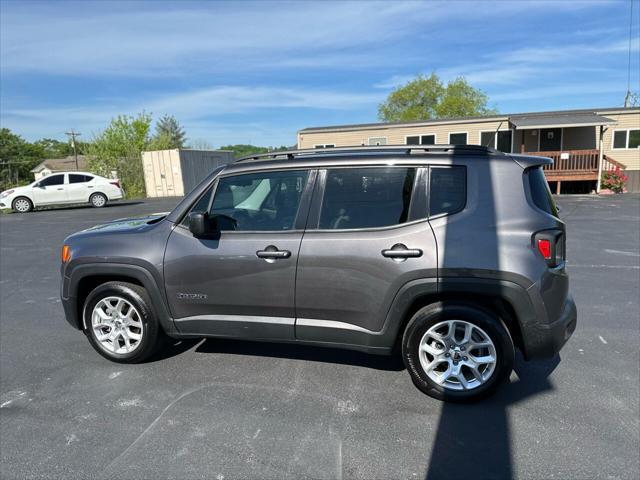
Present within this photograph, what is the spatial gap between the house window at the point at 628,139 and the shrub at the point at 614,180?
187 centimetres

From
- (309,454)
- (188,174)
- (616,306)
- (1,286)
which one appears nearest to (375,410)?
(309,454)

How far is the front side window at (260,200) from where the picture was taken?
363 centimetres

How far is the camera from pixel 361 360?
4047 mm

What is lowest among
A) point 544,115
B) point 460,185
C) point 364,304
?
point 364,304

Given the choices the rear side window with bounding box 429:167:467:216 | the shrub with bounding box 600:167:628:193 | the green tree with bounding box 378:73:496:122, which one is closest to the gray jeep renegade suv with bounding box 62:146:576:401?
the rear side window with bounding box 429:167:467:216

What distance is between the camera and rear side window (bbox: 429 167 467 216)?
3.26 metres

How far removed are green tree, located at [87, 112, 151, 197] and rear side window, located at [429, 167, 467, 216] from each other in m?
30.5

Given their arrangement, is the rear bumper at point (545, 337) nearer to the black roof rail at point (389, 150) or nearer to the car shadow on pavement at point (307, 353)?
the car shadow on pavement at point (307, 353)

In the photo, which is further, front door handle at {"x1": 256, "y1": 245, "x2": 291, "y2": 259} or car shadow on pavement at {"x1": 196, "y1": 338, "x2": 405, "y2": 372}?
car shadow on pavement at {"x1": 196, "y1": 338, "x2": 405, "y2": 372}

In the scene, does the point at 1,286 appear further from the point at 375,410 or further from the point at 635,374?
the point at 635,374

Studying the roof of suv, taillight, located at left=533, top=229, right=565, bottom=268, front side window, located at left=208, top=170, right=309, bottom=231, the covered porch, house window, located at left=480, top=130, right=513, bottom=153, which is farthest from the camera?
house window, located at left=480, top=130, right=513, bottom=153

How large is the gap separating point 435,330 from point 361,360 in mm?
950

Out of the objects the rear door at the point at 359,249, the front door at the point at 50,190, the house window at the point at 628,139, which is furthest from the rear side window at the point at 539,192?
the house window at the point at 628,139

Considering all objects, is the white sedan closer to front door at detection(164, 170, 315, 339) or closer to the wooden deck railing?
front door at detection(164, 170, 315, 339)
